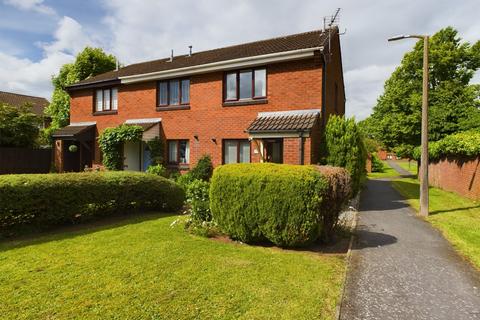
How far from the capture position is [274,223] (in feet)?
19.6

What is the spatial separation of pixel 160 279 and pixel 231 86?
→ 36.1ft

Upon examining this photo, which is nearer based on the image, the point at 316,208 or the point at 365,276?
the point at 365,276

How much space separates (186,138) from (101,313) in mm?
12093

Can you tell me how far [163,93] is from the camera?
16.4m

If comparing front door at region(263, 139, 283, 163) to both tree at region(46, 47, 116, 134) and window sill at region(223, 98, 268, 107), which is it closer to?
window sill at region(223, 98, 268, 107)

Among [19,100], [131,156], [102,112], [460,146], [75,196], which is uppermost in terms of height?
[19,100]

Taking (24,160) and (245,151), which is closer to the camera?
(245,151)

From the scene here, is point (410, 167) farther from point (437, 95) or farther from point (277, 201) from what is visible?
point (277, 201)

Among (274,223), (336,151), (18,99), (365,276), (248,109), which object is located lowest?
(365,276)

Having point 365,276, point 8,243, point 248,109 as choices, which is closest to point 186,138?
point 248,109

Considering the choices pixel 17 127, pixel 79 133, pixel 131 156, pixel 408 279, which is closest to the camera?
pixel 408 279

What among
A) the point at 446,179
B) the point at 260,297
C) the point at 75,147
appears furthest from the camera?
the point at 75,147

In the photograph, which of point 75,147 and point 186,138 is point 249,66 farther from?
point 75,147

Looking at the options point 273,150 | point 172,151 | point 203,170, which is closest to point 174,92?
point 172,151
